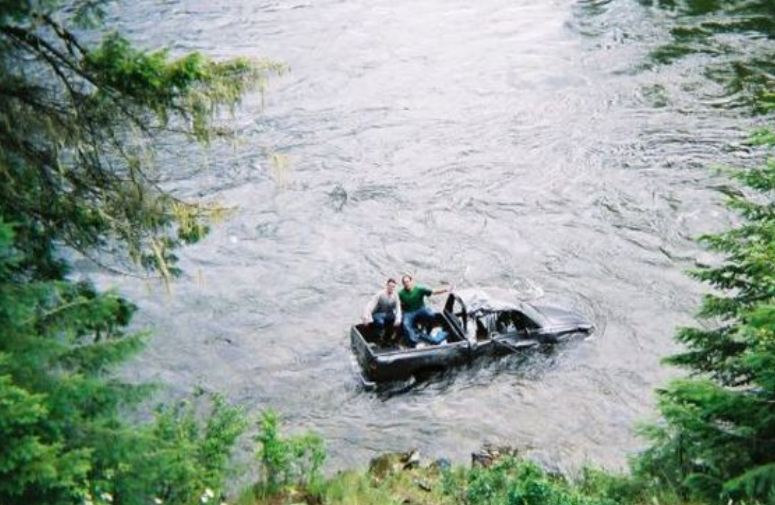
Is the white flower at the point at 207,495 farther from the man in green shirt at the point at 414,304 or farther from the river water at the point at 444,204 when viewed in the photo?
the man in green shirt at the point at 414,304

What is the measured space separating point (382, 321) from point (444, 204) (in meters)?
7.69

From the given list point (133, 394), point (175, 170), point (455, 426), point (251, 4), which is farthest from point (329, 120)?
point (133, 394)

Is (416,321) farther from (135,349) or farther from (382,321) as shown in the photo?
(135,349)

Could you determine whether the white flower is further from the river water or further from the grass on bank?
the river water

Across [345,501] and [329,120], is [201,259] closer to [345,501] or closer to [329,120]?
[329,120]

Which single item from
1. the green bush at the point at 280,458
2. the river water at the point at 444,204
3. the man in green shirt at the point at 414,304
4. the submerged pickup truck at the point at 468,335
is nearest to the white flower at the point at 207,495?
the green bush at the point at 280,458

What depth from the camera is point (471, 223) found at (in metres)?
24.2

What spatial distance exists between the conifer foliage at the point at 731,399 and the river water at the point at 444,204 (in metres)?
5.02

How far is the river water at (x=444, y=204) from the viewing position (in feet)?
57.9

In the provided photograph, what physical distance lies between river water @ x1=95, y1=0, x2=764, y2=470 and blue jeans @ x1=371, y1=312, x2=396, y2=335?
110 centimetres

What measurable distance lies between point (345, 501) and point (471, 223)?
44.5 ft

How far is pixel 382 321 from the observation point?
18109 millimetres

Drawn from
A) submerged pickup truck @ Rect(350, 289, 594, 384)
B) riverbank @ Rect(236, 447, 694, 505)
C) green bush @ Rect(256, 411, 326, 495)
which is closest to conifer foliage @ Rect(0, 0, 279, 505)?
green bush @ Rect(256, 411, 326, 495)

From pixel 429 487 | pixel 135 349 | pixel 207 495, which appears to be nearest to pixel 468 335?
pixel 429 487
